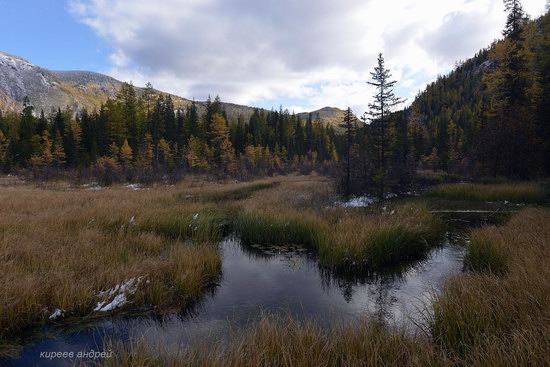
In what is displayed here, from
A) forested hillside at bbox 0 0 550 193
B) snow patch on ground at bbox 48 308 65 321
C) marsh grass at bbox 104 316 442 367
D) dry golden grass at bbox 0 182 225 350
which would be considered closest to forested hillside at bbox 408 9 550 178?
forested hillside at bbox 0 0 550 193

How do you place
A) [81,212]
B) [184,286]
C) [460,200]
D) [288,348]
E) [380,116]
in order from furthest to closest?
1. [380,116]
2. [460,200]
3. [81,212]
4. [184,286]
5. [288,348]

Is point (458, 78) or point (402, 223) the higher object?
point (458, 78)

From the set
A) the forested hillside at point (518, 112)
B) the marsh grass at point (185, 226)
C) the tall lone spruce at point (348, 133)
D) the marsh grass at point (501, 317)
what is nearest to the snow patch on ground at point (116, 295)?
the marsh grass at point (185, 226)

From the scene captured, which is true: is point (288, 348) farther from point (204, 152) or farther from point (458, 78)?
point (458, 78)

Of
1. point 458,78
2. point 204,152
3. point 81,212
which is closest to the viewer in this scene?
point 81,212

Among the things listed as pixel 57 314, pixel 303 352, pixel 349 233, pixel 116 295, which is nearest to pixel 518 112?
pixel 349 233

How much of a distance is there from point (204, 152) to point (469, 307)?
61.1 m

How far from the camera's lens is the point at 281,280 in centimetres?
866

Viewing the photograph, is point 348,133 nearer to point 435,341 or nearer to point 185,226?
point 185,226

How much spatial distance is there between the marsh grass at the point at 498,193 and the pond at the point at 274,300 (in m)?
10.5

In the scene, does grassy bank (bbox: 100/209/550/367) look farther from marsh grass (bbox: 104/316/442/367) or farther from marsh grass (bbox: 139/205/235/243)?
marsh grass (bbox: 139/205/235/243)

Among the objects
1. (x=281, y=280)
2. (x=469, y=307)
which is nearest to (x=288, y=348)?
(x=469, y=307)

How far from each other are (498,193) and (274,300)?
1827 cm

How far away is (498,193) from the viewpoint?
1955cm
